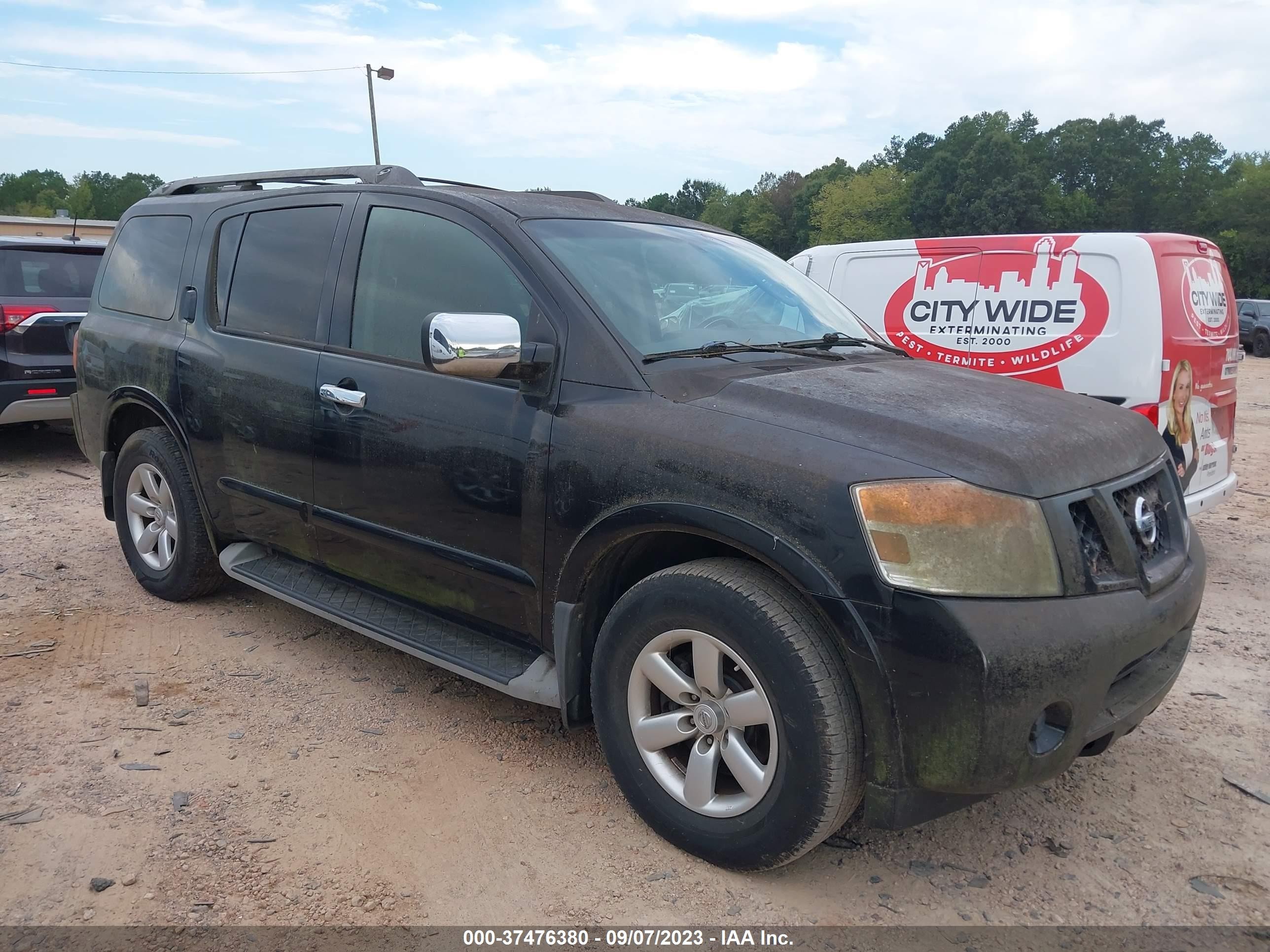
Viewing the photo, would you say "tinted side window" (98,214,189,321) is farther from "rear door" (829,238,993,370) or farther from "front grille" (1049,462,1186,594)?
"rear door" (829,238,993,370)

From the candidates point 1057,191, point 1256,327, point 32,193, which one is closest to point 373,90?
point 1256,327

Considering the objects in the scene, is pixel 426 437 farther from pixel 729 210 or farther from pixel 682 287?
pixel 729 210

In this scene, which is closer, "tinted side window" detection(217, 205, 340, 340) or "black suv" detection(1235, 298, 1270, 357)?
"tinted side window" detection(217, 205, 340, 340)

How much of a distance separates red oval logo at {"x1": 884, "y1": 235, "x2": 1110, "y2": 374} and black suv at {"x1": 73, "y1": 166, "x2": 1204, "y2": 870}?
2714mm

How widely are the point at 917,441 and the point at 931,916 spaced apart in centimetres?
121

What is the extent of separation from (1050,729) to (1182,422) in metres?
3.82

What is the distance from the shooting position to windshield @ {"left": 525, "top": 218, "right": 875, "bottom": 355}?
2.99 meters

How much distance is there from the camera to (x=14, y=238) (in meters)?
7.54

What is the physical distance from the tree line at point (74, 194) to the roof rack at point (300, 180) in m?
84.7

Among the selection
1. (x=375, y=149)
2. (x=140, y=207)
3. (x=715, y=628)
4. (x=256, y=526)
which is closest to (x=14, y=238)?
(x=140, y=207)

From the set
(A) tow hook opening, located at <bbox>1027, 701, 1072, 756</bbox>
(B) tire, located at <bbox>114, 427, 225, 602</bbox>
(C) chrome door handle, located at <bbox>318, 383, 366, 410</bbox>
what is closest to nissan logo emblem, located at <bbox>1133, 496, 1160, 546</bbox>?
(A) tow hook opening, located at <bbox>1027, 701, 1072, 756</bbox>

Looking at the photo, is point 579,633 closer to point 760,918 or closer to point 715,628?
point 715,628

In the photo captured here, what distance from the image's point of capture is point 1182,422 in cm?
537

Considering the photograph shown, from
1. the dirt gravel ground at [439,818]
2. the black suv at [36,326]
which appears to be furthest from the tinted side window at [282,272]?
the black suv at [36,326]
